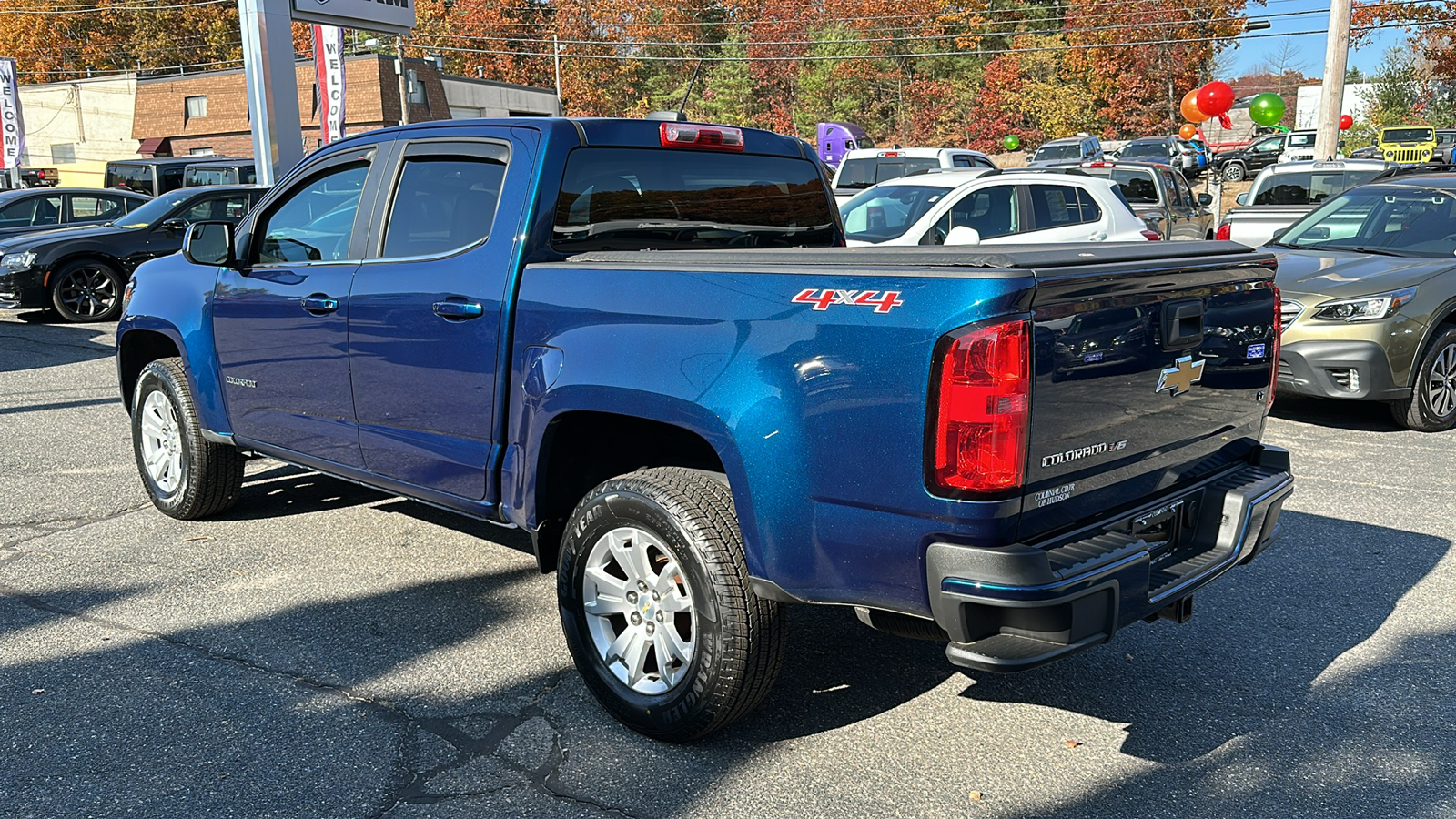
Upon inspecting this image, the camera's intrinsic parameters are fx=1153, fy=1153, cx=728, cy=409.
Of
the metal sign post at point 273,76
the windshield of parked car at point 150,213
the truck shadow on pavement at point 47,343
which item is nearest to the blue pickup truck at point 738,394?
the truck shadow on pavement at point 47,343

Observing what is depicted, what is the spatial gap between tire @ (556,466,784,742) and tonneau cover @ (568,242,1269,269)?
0.66 metres

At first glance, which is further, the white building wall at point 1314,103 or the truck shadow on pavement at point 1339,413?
the white building wall at point 1314,103

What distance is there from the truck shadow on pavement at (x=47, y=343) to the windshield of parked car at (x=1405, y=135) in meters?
34.2

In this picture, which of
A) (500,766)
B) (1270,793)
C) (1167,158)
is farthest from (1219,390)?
(1167,158)

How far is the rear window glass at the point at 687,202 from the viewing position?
162 inches

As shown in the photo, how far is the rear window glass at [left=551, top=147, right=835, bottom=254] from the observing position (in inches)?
162

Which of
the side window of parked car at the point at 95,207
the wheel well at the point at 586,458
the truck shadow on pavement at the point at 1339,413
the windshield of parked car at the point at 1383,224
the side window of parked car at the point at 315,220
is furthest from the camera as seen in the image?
the side window of parked car at the point at 95,207

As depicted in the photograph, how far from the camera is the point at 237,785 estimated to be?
10.7 ft

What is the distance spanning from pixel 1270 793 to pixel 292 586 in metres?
3.80

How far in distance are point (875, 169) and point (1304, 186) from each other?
6703 mm

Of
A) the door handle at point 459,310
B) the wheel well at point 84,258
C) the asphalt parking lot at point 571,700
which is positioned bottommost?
the asphalt parking lot at point 571,700

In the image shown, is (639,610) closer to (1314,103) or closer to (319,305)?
(319,305)

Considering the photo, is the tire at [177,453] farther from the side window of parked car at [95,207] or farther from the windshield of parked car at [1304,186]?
the windshield of parked car at [1304,186]

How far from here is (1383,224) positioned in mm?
8992
